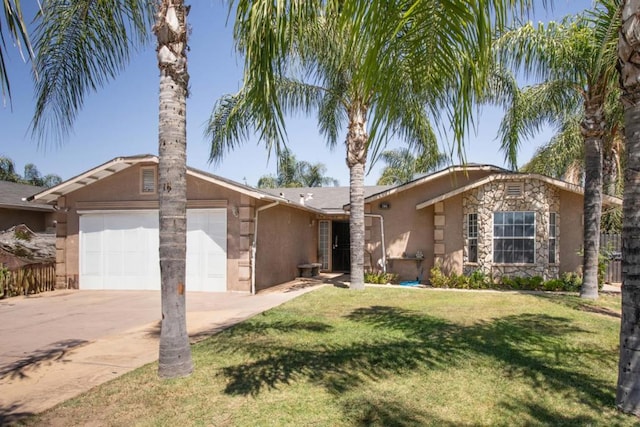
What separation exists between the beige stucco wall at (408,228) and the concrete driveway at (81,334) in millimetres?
4085

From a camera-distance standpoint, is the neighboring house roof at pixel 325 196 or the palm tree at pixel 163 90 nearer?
the palm tree at pixel 163 90

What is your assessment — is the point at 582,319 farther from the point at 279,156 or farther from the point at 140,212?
the point at 140,212

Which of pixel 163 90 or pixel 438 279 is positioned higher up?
pixel 163 90

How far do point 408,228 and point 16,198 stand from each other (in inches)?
682

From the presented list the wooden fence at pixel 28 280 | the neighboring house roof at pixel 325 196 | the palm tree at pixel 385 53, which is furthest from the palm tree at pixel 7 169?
the palm tree at pixel 385 53

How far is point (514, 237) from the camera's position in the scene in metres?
14.7

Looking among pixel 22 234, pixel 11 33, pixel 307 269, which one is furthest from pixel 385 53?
pixel 307 269

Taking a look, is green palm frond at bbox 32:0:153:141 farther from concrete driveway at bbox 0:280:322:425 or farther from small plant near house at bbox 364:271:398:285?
small plant near house at bbox 364:271:398:285

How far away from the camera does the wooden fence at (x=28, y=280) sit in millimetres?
12766

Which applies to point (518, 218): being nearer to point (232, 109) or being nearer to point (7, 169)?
point (232, 109)

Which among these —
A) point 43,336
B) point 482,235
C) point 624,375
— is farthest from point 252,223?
point 624,375

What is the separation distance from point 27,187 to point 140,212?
12.5 meters

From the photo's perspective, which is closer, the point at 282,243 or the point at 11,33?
the point at 11,33

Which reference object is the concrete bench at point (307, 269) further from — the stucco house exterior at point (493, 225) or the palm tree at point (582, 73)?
the palm tree at point (582, 73)
